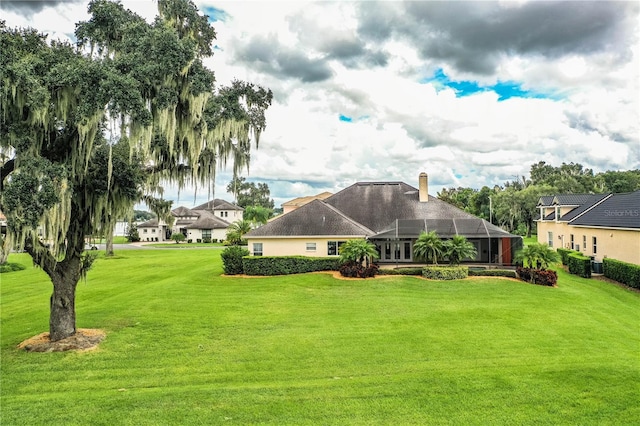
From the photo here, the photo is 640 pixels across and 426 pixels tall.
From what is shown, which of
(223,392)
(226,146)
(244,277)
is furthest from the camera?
(244,277)

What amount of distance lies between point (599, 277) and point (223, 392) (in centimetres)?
2601

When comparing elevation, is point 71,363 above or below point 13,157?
below

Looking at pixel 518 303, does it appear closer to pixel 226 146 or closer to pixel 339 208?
pixel 226 146

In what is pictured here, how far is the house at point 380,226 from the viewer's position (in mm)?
26000

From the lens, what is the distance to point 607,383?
8.95 metres

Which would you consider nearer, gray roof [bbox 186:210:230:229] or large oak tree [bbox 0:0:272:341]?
large oak tree [bbox 0:0:272:341]

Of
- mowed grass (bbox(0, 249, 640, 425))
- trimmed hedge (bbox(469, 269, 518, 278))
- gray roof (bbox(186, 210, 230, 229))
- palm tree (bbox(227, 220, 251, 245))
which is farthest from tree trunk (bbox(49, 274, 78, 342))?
gray roof (bbox(186, 210, 230, 229))

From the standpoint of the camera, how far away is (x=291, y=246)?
2611cm

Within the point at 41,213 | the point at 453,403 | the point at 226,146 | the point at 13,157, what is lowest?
the point at 453,403

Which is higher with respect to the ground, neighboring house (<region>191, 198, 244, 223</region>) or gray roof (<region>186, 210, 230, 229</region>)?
neighboring house (<region>191, 198, 244, 223</region>)

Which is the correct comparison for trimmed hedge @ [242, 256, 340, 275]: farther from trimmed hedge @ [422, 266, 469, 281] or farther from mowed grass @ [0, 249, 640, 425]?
trimmed hedge @ [422, 266, 469, 281]

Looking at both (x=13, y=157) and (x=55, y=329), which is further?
(x=55, y=329)

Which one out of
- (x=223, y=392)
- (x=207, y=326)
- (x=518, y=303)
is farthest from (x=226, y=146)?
(x=518, y=303)

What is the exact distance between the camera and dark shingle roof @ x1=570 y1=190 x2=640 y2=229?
2395 cm
